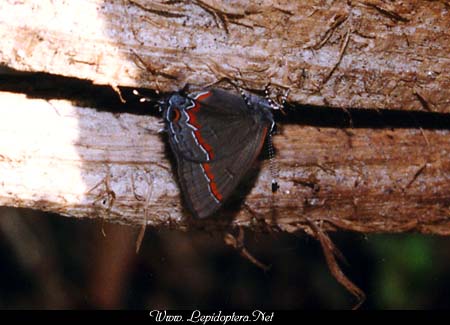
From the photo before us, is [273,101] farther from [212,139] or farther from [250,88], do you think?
[212,139]

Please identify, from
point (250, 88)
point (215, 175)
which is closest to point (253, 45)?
point (250, 88)

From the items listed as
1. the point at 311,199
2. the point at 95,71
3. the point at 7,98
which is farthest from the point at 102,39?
the point at 311,199

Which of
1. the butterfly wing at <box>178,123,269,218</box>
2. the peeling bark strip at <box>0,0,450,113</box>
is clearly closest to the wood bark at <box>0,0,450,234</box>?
the peeling bark strip at <box>0,0,450,113</box>

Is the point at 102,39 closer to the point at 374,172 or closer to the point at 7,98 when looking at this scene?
the point at 7,98

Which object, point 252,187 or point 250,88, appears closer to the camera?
point 250,88

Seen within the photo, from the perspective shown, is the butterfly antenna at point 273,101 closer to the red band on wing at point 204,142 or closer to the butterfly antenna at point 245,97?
the butterfly antenna at point 245,97

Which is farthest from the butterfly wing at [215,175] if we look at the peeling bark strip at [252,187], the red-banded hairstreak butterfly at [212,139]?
the peeling bark strip at [252,187]
